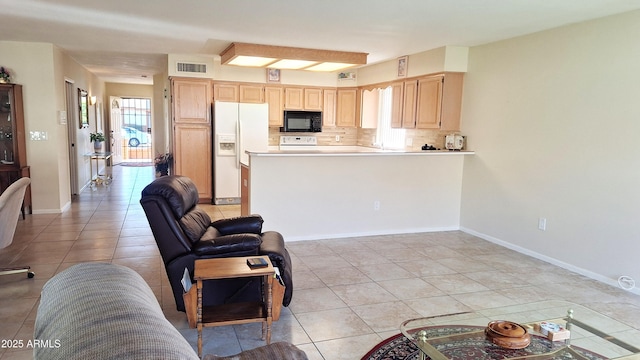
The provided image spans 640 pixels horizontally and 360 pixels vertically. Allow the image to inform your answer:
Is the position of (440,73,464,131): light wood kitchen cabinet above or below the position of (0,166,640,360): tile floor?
above

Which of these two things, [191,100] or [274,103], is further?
[274,103]

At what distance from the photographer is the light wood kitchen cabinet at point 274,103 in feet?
24.2

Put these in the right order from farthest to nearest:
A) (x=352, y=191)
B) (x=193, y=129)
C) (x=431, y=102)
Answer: (x=193, y=129)
(x=431, y=102)
(x=352, y=191)

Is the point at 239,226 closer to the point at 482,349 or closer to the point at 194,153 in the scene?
the point at 482,349

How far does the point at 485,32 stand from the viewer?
4430 millimetres

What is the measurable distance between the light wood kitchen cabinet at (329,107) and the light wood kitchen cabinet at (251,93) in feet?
3.96

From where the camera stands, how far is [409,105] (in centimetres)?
606

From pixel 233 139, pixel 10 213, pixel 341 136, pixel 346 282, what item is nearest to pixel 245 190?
pixel 346 282

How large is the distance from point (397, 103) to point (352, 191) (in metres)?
1.96

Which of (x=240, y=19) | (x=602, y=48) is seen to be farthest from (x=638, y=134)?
(x=240, y=19)

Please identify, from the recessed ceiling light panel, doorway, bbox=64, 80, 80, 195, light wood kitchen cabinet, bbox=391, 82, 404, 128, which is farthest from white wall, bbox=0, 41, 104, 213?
light wood kitchen cabinet, bbox=391, 82, 404, 128

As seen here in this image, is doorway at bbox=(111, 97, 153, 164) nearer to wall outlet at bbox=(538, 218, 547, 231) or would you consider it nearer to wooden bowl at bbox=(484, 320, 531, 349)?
wall outlet at bbox=(538, 218, 547, 231)

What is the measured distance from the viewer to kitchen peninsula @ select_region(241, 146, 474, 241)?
15.8 feet

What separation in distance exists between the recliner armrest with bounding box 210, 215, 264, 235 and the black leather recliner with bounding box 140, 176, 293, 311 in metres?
0.27
